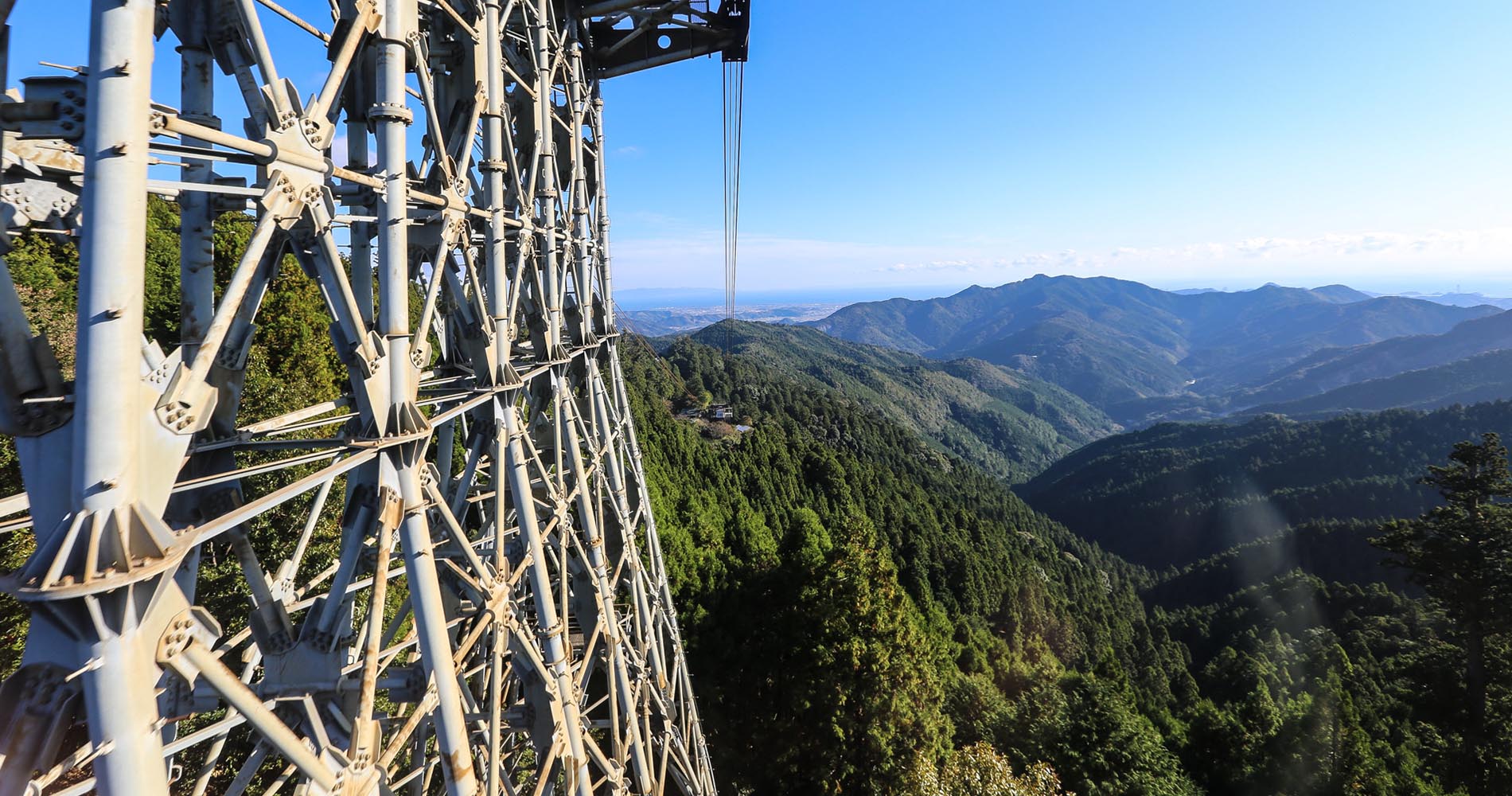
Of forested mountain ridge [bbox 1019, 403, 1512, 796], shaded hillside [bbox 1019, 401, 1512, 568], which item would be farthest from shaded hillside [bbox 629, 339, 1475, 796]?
shaded hillside [bbox 1019, 401, 1512, 568]

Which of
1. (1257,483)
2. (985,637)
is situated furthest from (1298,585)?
(1257,483)

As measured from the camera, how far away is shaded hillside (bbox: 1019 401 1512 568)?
106 m

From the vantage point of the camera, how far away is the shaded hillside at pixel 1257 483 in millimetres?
106000

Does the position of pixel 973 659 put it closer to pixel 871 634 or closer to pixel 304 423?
pixel 871 634

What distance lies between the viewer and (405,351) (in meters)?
3.48

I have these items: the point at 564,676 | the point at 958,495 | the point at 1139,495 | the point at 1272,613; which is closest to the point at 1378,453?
the point at 1139,495

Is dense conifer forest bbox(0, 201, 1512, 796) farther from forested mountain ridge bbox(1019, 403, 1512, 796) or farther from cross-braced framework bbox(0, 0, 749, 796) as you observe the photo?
cross-braced framework bbox(0, 0, 749, 796)

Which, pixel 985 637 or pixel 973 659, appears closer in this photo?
pixel 973 659

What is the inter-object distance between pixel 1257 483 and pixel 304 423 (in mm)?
157661

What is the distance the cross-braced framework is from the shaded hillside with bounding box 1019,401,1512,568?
13203 centimetres

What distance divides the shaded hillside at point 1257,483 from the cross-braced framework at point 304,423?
433 ft

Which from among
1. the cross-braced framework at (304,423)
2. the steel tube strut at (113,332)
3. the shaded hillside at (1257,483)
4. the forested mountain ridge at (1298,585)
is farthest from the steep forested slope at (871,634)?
the shaded hillside at (1257,483)

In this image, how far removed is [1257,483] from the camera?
121 metres

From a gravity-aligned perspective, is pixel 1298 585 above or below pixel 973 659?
below
